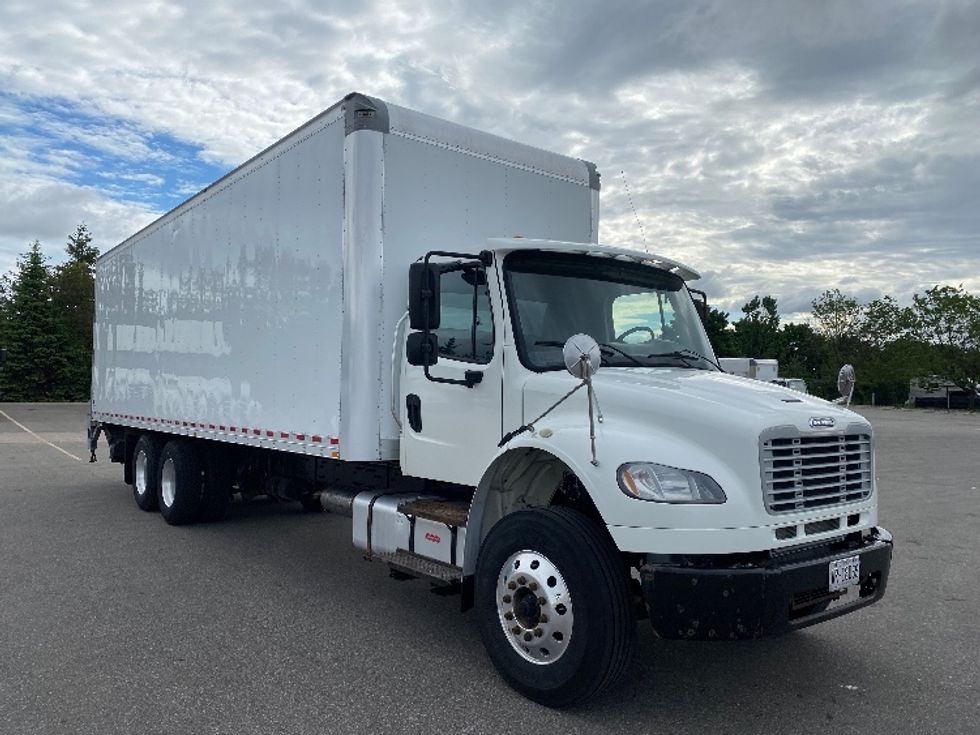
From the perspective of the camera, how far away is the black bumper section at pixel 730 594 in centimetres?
374

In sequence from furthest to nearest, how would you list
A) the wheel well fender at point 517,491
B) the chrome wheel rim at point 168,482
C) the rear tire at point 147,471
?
the rear tire at point 147,471
the chrome wheel rim at point 168,482
the wheel well fender at point 517,491

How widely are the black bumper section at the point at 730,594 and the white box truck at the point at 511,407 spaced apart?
0.01 meters

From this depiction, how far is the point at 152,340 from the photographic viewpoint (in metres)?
9.70

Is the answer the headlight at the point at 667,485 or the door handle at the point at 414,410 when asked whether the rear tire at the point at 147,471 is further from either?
the headlight at the point at 667,485

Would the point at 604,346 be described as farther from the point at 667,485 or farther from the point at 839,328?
the point at 839,328

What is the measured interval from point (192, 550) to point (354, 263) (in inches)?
152

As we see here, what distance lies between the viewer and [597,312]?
514 centimetres

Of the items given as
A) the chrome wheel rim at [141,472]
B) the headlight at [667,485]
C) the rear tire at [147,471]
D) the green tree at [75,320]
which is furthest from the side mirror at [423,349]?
the green tree at [75,320]

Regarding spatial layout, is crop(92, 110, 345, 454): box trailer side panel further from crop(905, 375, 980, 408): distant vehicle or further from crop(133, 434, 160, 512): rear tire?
crop(905, 375, 980, 408): distant vehicle

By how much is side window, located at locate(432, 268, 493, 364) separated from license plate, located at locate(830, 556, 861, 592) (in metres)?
2.24

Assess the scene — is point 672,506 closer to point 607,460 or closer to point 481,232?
point 607,460

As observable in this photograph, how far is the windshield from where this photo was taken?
493cm

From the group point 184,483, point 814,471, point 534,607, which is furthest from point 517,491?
point 184,483

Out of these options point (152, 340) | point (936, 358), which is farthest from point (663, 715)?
point (936, 358)
